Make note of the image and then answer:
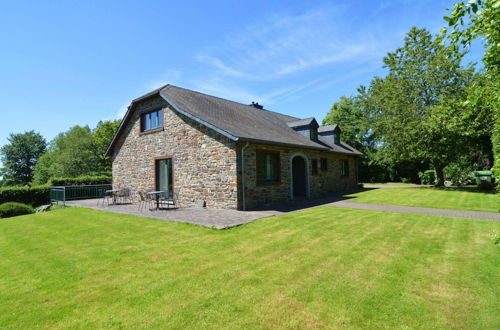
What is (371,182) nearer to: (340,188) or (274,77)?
(340,188)

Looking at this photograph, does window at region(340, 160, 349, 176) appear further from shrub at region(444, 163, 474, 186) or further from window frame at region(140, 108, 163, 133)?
window frame at region(140, 108, 163, 133)

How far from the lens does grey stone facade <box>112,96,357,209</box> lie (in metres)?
11.0

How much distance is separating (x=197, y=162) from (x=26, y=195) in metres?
14.6

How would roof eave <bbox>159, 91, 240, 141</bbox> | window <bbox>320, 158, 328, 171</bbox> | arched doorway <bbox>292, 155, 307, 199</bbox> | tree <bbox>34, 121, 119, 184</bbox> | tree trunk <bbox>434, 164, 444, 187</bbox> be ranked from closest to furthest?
roof eave <bbox>159, 91, 240, 141</bbox>, arched doorway <bbox>292, 155, 307, 199</bbox>, window <bbox>320, 158, 328, 171</bbox>, tree trunk <bbox>434, 164, 444, 187</bbox>, tree <bbox>34, 121, 119, 184</bbox>

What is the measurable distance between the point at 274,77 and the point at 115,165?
12416 mm

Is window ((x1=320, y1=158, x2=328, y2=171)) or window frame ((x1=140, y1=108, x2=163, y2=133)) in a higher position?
window frame ((x1=140, y1=108, x2=163, y2=133))

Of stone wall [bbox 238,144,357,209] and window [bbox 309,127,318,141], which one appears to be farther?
window [bbox 309,127,318,141]

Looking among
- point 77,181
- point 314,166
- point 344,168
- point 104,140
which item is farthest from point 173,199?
point 104,140

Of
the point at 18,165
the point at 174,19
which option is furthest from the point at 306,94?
the point at 18,165

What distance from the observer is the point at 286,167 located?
13250 millimetres

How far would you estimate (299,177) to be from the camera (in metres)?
15.4

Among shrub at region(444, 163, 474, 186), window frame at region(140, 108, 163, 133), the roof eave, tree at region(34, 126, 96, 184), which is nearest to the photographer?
the roof eave

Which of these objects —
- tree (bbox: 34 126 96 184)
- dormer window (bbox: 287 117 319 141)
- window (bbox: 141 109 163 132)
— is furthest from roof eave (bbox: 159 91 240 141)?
tree (bbox: 34 126 96 184)

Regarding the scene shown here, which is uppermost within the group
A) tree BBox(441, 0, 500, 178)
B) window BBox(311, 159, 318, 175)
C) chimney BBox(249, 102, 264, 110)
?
chimney BBox(249, 102, 264, 110)
